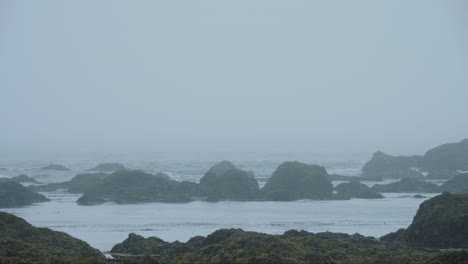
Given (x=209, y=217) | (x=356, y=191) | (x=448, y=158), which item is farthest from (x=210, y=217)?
(x=448, y=158)

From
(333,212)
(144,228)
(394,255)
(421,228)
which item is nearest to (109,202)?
(144,228)

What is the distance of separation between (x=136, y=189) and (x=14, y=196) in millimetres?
9461

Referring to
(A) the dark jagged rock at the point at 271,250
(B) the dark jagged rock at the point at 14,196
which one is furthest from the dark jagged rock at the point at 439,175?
(A) the dark jagged rock at the point at 271,250

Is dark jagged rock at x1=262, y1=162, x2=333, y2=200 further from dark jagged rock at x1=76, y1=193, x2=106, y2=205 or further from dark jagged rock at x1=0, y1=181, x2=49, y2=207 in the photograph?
dark jagged rock at x1=0, y1=181, x2=49, y2=207

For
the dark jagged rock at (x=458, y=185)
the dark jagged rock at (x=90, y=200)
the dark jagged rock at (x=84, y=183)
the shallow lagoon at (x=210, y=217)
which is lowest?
the shallow lagoon at (x=210, y=217)

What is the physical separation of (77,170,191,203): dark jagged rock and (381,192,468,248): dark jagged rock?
22.8 meters

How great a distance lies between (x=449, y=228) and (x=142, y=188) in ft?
96.7

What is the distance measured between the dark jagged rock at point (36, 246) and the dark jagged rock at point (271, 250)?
1.98m

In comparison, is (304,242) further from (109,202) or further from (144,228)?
(109,202)

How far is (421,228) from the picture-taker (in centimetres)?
2384

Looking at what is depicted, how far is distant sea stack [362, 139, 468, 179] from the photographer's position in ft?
218

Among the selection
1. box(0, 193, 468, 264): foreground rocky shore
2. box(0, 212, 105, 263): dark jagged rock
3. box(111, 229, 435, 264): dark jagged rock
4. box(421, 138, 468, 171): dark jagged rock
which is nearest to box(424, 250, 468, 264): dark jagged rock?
box(0, 193, 468, 264): foreground rocky shore

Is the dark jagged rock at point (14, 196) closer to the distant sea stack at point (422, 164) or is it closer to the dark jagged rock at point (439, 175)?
the distant sea stack at point (422, 164)

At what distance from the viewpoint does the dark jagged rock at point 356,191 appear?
4544cm
